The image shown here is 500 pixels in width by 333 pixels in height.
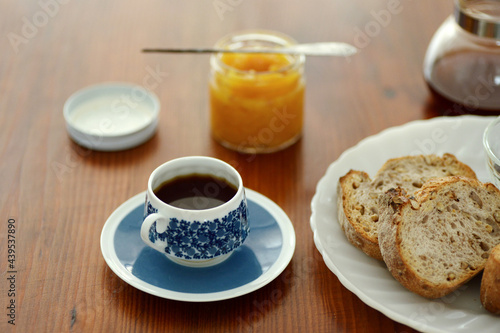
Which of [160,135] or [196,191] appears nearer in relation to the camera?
[196,191]

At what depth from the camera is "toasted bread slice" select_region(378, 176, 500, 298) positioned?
3.62 feet

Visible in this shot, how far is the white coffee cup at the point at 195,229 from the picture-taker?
1105 mm

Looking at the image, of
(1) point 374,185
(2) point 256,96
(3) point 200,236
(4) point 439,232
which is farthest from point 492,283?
(2) point 256,96

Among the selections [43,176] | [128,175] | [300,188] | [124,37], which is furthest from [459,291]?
[124,37]

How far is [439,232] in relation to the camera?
3.81 ft

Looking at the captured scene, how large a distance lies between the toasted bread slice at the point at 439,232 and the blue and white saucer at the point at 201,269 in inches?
7.6

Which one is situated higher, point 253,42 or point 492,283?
point 253,42

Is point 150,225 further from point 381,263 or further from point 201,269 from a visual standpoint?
point 381,263

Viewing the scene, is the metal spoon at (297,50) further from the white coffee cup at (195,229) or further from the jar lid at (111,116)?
the white coffee cup at (195,229)

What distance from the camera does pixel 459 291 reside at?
1.14m

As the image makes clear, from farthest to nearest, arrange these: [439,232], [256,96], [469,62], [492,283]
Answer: [469,62]
[256,96]
[439,232]
[492,283]

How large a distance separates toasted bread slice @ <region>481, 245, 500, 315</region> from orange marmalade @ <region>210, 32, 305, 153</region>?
24.4 inches

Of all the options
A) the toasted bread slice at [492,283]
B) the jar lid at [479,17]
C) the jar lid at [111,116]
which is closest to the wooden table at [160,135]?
the jar lid at [111,116]

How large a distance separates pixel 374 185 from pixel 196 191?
37 cm
